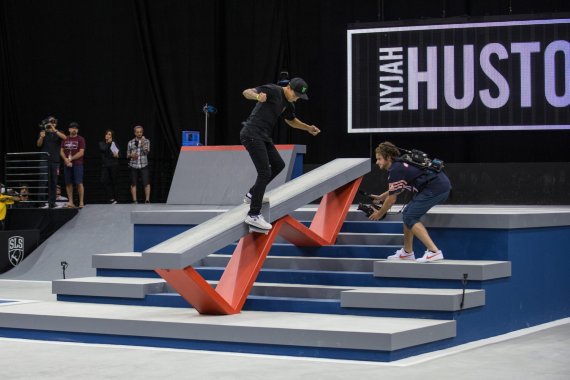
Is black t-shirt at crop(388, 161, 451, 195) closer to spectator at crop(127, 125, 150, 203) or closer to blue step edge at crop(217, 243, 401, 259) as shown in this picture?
blue step edge at crop(217, 243, 401, 259)

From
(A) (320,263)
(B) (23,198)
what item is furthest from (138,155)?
(A) (320,263)

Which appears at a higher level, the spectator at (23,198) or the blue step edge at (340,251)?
the spectator at (23,198)

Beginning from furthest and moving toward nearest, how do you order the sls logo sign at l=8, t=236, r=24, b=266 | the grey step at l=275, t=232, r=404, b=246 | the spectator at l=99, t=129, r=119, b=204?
the spectator at l=99, t=129, r=119, b=204
the sls logo sign at l=8, t=236, r=24, b=266
the grey step at l=275, t=232, r=404, b=246

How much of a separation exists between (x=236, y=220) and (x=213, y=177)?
5.65 metres

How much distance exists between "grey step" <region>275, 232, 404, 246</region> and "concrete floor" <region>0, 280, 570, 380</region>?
5.65 feet

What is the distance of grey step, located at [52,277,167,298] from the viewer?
31.7 ft

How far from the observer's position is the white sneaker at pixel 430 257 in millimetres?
9242

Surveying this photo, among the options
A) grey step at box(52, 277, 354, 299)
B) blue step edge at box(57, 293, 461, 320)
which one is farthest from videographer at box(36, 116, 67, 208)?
blue step edge at box(57, 293, 461, 320)

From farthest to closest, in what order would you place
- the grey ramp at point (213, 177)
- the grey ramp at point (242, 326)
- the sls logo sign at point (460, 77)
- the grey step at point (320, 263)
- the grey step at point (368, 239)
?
1. the sls logo sign at point (460, 77)
2. the grey ramp at point (213, 177)
3. the grey step at point (368, 239)
4. the grey step at point (320, 263)
5. the grey ramp at point (242, 326)

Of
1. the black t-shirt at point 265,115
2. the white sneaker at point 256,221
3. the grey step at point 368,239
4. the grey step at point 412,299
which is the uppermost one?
the black t-shirt at point 265,115

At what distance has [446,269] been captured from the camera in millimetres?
8930

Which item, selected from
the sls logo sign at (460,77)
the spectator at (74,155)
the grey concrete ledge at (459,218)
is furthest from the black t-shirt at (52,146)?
the grey concrete ledge at (459,218)

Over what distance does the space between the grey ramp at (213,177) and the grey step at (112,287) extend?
4328mm

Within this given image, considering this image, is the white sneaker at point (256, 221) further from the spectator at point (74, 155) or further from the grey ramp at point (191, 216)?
the spectator at point (74, 155)
